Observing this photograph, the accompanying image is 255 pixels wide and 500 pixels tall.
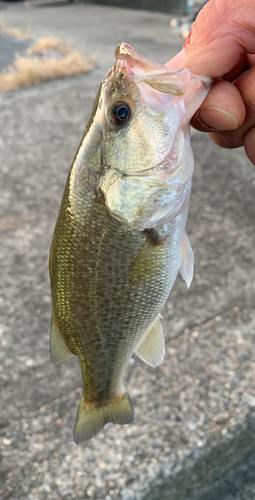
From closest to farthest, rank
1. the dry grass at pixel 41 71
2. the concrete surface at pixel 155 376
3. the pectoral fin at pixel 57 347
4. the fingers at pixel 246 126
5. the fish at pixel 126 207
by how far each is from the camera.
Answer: the fish at pixel 126 207
the fingers at pixel 246 126
the pectoral fin at pixel 57 347
the concrete surface at pixel 155 376
the dry grass at pixel 41 71

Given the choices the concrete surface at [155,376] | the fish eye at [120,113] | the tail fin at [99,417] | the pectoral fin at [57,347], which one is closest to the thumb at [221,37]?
the fish eye at [120,113]

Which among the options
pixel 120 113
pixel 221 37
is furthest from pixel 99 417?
pixel 221 37

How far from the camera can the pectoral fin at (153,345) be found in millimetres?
1366

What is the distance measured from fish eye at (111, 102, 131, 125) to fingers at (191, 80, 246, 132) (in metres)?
0.28

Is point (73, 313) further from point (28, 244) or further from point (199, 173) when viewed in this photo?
point (199, 173)

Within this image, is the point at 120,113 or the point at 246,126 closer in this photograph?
the point at 120,113

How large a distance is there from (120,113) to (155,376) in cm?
157

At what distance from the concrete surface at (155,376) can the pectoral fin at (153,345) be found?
684mm

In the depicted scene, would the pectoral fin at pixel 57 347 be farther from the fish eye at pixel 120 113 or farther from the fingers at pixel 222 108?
the fingers at pixel 222 108

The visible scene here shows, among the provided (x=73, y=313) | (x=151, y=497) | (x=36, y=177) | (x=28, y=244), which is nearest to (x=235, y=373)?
(x=151, y=497)

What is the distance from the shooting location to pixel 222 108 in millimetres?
1092

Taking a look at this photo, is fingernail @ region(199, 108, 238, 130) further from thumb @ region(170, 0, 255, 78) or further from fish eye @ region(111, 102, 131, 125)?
fish eye @ region(111, 102, 131, 125)

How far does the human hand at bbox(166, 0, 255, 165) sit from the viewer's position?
1.05 m

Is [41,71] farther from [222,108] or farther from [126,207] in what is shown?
[126,207]
